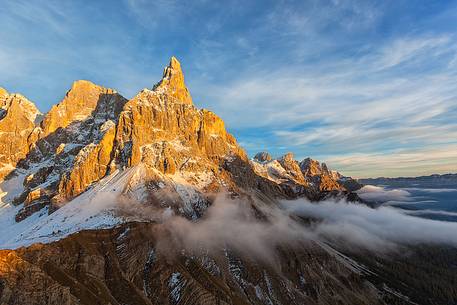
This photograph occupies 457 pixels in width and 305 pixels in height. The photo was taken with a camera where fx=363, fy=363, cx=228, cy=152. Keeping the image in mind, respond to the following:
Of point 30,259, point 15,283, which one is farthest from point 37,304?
point 30,259

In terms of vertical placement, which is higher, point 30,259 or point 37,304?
point 30,259

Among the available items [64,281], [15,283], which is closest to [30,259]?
[64,281]


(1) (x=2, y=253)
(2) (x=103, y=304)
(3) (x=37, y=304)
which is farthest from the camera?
(2) (x=103, y=304)

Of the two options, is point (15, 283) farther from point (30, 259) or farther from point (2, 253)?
point (30, 259)

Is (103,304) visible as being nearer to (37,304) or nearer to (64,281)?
(64,281)

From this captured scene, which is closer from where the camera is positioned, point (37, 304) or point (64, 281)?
point (37, 304)

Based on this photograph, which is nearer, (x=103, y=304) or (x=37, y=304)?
(x=37, y=304)

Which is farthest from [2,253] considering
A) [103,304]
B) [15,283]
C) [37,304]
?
[103,304]

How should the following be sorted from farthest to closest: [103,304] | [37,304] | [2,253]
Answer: [103,304], [2,253], [37,304]

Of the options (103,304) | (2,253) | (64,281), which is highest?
(2,253)

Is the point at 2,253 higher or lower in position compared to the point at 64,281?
higher
